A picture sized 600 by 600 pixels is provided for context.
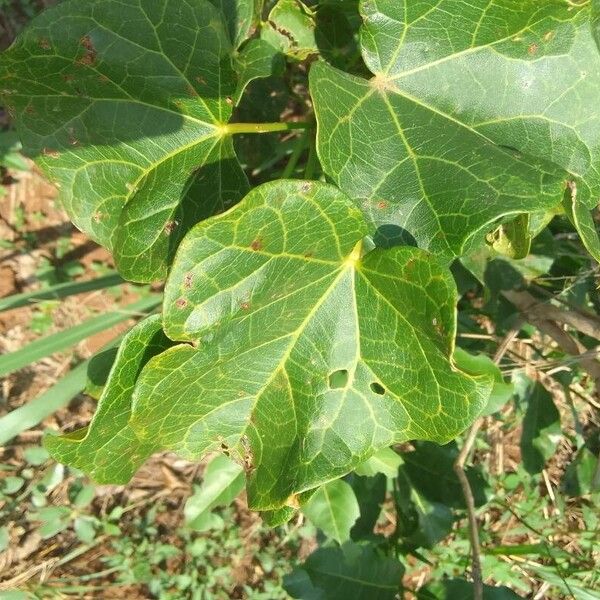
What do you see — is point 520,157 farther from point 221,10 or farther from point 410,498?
point 410,498

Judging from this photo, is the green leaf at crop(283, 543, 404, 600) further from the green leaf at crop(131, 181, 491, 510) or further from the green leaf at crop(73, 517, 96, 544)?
the green leaf at crop(73, 517, 96, 544)

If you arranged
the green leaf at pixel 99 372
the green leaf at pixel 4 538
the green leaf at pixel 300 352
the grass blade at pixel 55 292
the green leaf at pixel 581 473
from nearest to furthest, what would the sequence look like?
1. the green leaf at pixel 300 352
2. the green leaf at pixel 99 372
3. the grass blade at pixel 55 292
4. the green leaf at pixel 581 473
5. the green leaf at pixel 4 538

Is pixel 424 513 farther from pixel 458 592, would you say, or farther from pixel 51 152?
pixel 51 152

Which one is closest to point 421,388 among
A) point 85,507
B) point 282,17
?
point 282,17

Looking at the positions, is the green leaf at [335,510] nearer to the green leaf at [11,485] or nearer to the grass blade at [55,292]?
the grass blade at [55,292]

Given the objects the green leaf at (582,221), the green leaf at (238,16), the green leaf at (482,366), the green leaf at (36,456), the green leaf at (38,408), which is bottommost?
the green leaf at (36,456)

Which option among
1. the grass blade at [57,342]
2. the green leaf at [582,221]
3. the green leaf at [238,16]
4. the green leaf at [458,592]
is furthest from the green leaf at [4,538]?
the green leaf at [582,221]

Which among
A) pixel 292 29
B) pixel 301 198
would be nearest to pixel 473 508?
pixel 301 198
